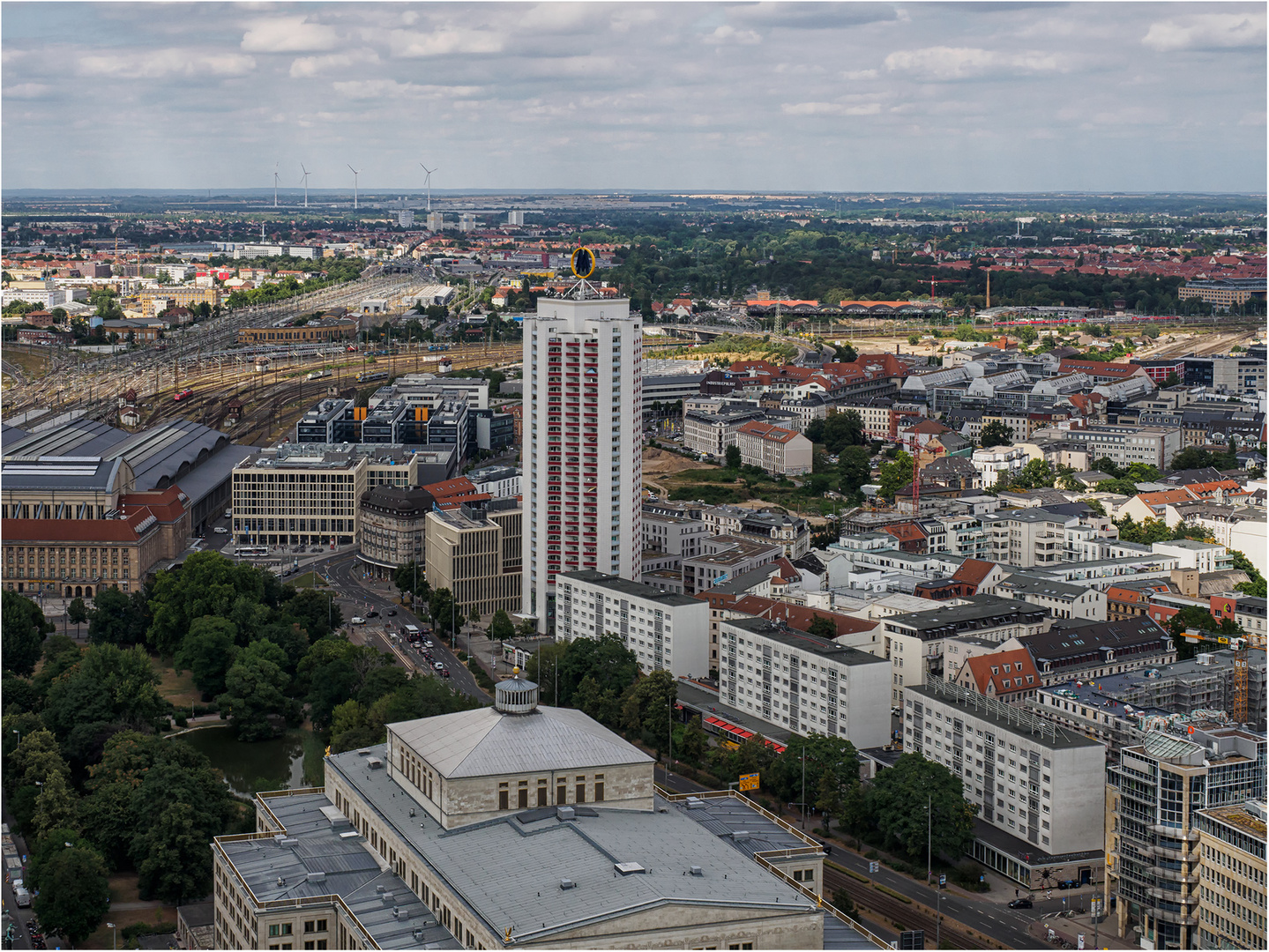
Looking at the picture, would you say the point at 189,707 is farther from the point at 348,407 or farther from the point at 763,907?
the point at 348,407

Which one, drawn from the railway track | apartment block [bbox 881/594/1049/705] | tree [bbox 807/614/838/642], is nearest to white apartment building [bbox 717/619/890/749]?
tree [bbox 807/614/838/642]

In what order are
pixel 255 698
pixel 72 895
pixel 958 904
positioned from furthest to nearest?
pixel 255 698 < pixel 958 904 < pixel 72 895

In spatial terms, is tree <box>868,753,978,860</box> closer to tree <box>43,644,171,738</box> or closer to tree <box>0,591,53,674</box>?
tree <box>43,644,171,738</box>

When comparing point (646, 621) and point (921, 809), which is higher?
point (646, 621)

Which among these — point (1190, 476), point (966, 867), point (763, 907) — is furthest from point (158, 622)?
point (1190, 476)

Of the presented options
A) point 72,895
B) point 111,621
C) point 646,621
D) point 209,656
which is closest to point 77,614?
point 111,621

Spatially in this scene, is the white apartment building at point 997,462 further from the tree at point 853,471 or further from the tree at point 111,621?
the tree at point 111,621

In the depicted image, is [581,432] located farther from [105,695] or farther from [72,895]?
[72,895]
